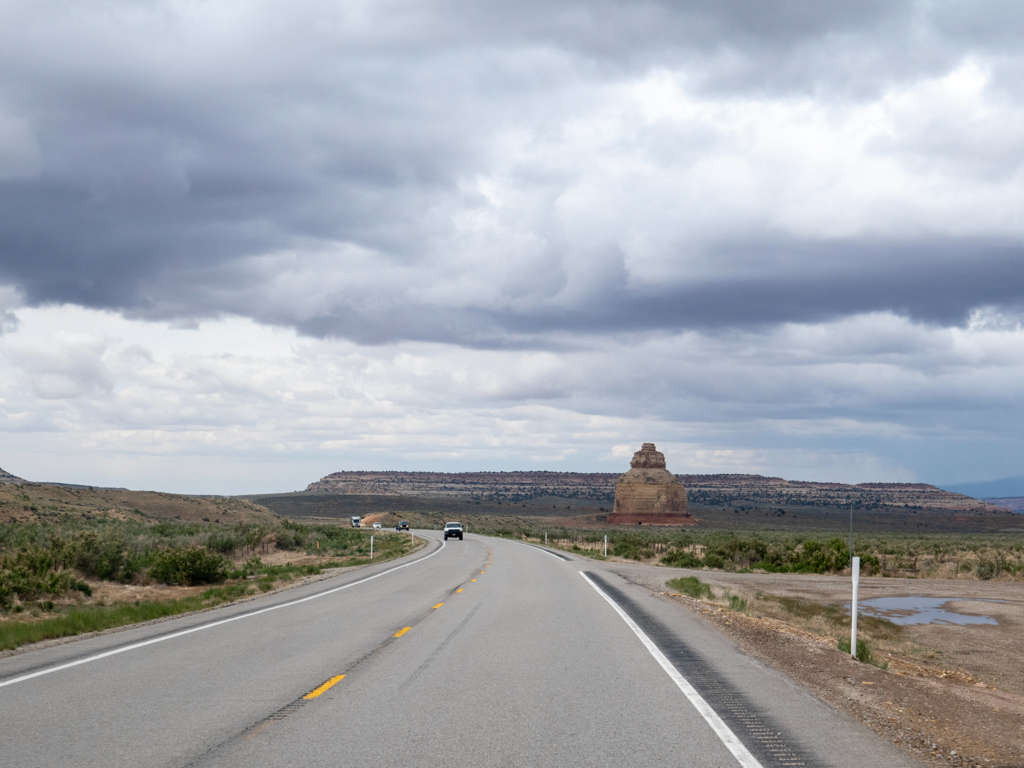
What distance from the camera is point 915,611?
23.4 meters

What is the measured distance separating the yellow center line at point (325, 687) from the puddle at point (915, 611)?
53.8ft

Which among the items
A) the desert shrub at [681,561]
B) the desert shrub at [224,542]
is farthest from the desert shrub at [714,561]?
the desert shrub at [224,542]

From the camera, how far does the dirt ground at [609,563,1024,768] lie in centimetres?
743

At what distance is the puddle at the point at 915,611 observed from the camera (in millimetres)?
21562

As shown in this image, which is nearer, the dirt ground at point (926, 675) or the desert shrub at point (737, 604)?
the dirt ground at point (926, 675)

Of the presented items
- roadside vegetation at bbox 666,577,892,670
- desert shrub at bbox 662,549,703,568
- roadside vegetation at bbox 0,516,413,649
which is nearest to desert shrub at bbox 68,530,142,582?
roadside vegetation at bbox 0,516,413,649

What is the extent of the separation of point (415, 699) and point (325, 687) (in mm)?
1205

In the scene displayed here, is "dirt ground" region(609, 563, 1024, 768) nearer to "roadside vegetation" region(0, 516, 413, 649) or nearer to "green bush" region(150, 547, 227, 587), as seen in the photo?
"roadside vegetation" region(0, 516, 413, 649)

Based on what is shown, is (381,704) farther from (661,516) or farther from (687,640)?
(661,516)

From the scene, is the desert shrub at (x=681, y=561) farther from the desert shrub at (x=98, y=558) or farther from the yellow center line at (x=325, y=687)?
the yellow center line at (x=325, y=687)

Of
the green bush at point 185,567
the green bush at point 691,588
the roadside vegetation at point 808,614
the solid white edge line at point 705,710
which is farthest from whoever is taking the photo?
the green bush at point 185,567

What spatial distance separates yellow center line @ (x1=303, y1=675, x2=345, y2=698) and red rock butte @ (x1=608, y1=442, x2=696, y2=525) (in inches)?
4953

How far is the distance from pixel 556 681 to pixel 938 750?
3898 millimetres

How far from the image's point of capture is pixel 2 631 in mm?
13969
